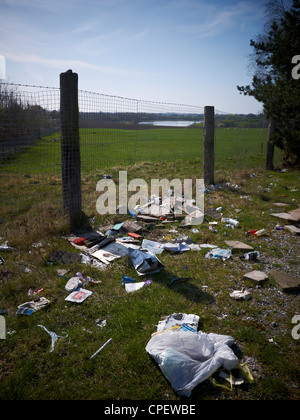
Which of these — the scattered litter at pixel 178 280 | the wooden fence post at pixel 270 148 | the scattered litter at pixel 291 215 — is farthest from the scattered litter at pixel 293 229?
the wooden fence post at pixel 270 148

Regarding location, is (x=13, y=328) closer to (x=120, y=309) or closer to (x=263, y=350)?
(x=120, y=309)

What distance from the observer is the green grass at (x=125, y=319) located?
6.96 ft

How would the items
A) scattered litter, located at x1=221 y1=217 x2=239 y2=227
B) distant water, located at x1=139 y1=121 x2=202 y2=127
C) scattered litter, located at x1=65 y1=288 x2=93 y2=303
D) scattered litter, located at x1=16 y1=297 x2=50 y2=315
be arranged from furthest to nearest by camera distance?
distant water, located at x1=139 y1=121 x2=202 y2=127 → scattered litter, located at x1=221 y1=217 x2=239 y2=227 → scattered litter, located at x1=65 y1=288 x2=93 y2=303 → scattered litter, located at x1=16 y1=297 x2=50 y2=315

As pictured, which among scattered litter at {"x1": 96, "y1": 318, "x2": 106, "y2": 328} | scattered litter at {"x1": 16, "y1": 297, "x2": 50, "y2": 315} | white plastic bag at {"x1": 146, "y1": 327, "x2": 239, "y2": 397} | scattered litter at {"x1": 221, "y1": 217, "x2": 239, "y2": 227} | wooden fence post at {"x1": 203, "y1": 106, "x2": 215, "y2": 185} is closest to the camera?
white plastic bag at {"x1": 146, "y1": 327, "x2": 239, "y2": 397}

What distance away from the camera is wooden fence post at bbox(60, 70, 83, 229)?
4.66 m

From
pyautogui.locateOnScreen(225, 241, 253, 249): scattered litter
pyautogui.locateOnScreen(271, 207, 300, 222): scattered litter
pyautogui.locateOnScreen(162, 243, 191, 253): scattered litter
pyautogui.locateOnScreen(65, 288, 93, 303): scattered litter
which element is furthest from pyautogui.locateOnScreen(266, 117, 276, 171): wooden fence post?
pyautogui.locateOnScreen(65, 288, 93, 303): scattered litter

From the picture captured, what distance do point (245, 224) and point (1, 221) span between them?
4.78m

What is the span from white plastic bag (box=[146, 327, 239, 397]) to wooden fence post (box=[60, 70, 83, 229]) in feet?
10.5

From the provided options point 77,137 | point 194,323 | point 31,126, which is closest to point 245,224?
point 194,323

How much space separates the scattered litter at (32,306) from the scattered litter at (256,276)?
2536 millimetres

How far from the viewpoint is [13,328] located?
2.73m

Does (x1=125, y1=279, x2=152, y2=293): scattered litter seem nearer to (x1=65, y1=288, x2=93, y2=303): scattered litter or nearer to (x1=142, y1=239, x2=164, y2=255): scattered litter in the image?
(x1=65, y1=288, x2=93, y2=303): scattered litter

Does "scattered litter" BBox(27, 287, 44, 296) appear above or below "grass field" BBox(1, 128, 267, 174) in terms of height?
below

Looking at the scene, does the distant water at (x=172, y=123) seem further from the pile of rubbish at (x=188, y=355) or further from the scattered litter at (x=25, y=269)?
the pile of rubbish at (x=188, y=355)
